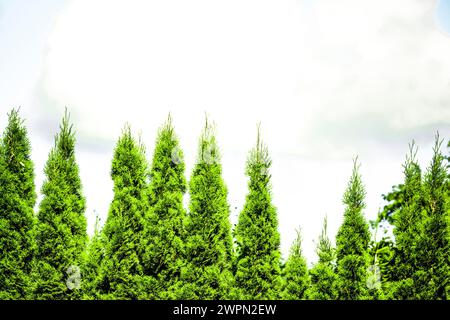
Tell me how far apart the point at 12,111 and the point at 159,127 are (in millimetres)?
5066

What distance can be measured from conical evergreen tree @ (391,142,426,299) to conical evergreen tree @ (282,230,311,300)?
265 centimetres

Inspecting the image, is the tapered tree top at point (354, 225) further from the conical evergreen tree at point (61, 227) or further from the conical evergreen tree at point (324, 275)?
the conical evergreen tree at point (61, 227)

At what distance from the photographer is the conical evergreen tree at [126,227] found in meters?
15.2

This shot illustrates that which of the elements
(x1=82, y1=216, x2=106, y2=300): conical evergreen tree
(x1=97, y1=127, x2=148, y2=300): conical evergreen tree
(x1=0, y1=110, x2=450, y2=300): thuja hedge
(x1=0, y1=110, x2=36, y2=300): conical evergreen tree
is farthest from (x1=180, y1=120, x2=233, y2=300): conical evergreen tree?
(x1=0, y1=110, x2=36, y2=300): conical evergreen tree

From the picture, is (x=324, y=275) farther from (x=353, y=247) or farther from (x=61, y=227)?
(x=61, y=227)

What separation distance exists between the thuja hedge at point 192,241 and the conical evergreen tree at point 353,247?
3 centimetres

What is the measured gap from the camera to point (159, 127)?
16.7 metres

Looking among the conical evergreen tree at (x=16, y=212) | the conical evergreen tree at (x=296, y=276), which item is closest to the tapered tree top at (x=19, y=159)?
the conical evergreen tree at (x=16, y=212)

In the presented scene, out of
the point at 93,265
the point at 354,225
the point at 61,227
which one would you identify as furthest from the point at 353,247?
the point at 61,227

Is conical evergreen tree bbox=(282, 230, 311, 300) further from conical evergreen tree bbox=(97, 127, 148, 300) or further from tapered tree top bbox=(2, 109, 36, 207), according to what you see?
tapered tree top bbox=(2, 109, 36, 207)

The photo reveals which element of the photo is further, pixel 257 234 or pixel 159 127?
pixel 159 127

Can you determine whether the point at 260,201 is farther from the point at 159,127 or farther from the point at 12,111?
the point at 12,111

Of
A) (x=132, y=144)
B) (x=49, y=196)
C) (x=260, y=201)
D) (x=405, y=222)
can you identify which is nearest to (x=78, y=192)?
(x=49, y=196)

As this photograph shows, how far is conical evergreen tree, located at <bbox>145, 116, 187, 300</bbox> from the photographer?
1528cm
